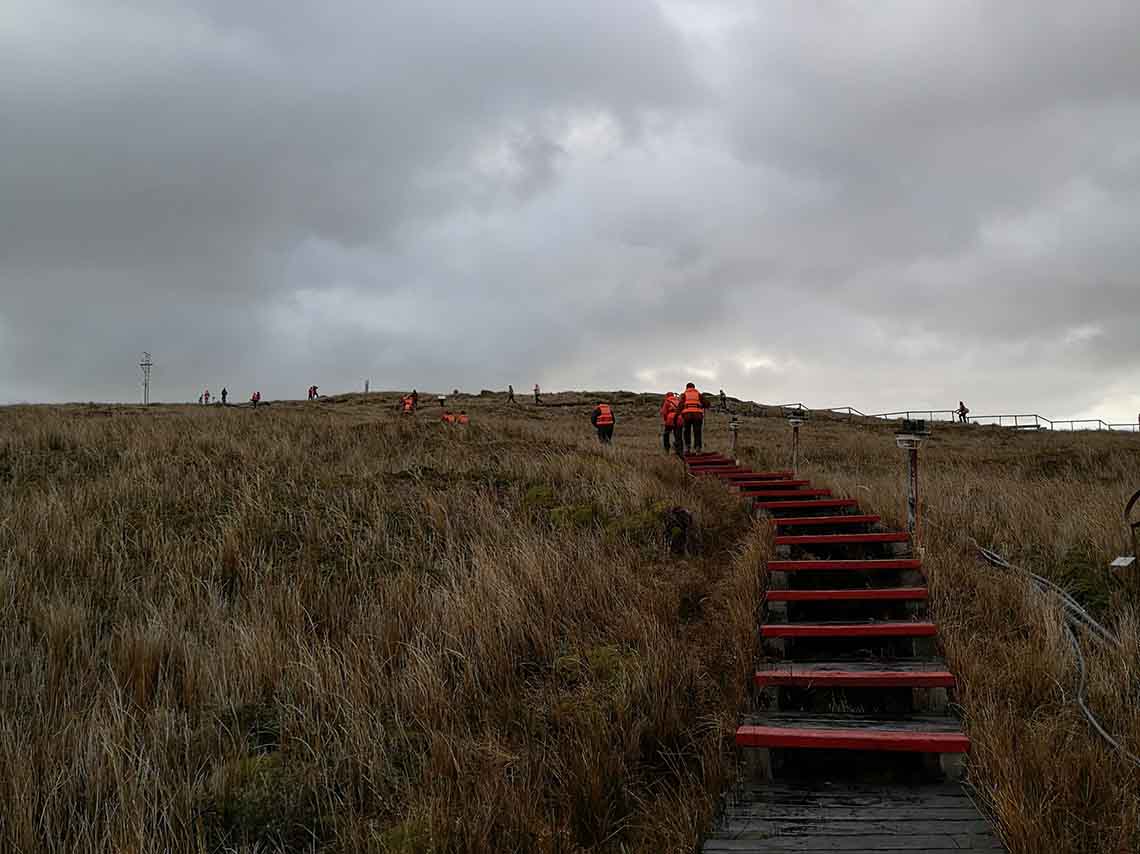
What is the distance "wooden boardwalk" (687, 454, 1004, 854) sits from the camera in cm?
308

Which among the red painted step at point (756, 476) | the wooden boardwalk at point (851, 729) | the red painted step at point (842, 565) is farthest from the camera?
the red painted step at point (756, 476)

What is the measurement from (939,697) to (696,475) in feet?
25.7

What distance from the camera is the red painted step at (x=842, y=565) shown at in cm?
589

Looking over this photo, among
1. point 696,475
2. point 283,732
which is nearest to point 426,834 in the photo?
point 283,732

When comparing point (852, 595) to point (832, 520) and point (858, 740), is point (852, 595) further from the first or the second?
point (832, 520)

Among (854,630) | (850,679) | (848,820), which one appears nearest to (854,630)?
(854,630)

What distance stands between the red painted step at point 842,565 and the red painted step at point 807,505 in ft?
7.73

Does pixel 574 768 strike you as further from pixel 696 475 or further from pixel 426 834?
pixel 696 475

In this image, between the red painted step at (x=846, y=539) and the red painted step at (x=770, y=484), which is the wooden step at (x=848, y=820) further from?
the red painted step at (x=770, y=484)

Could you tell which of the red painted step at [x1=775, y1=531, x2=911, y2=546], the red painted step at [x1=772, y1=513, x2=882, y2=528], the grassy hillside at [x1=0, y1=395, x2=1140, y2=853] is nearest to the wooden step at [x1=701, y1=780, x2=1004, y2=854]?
the grassy hillside at [x1=0, y1=395, x2=1140, y2=853]

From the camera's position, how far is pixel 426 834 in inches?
116

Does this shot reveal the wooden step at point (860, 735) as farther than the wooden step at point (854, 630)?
No

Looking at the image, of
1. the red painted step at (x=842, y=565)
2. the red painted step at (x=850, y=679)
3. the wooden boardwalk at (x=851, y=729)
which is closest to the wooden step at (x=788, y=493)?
the wooden boardwalk at (x=851, y=729)

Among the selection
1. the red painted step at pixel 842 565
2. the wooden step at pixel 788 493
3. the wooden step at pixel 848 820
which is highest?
the wooden step at pixel 788 493
